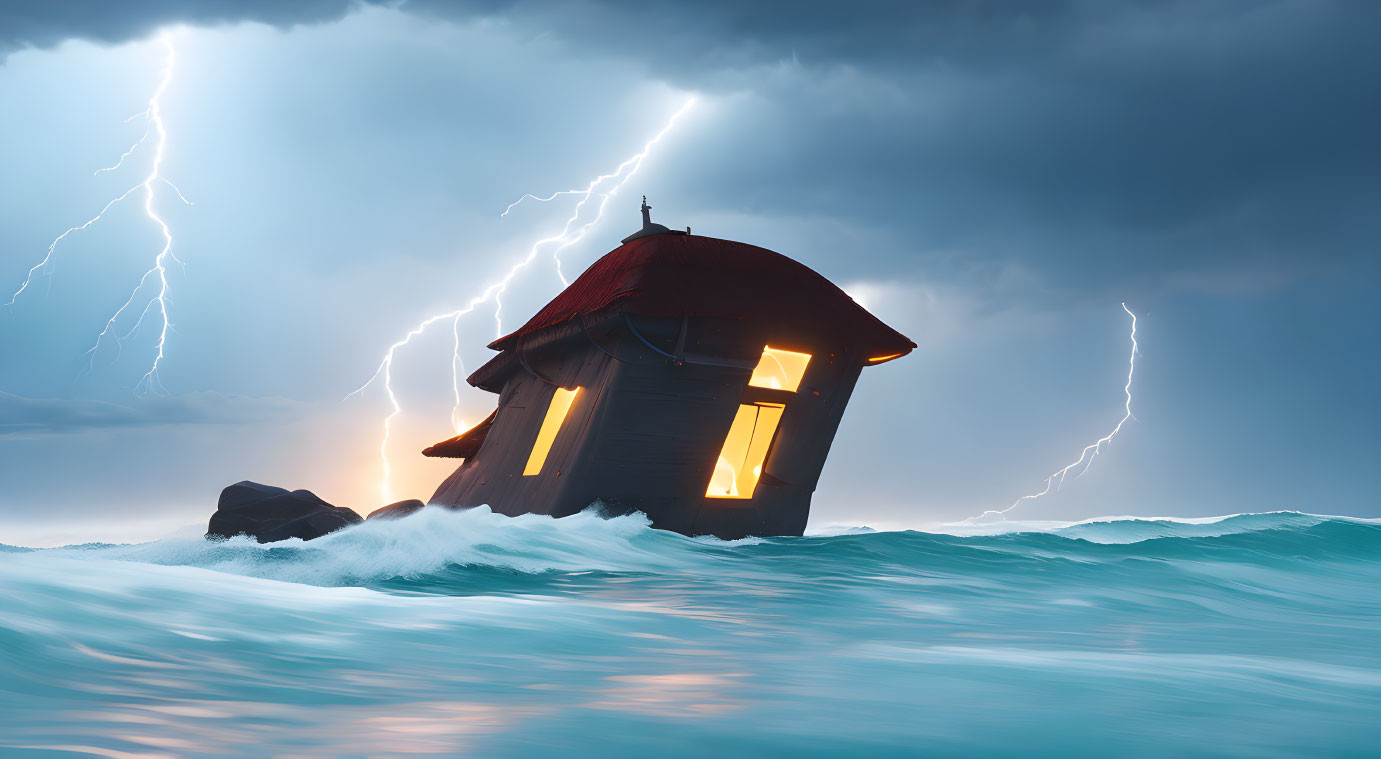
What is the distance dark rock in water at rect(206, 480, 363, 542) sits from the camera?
19236mm

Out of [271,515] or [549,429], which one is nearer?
[549,429]

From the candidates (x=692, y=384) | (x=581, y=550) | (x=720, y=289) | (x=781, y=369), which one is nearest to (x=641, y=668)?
(x=581, y=550)

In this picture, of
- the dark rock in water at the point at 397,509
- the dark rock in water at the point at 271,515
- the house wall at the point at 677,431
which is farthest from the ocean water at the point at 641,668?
the dark rock in water at the point at 397,509

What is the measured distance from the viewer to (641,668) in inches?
171

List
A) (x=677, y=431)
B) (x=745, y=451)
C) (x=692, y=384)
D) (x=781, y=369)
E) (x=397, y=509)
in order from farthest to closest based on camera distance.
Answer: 1. (x=397, y=509)
2. (x=745, y=451)
3. (x=781, y=369)
4. (x=677, y=431)
5. (x=692, y=384)

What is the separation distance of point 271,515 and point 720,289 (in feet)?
39.8

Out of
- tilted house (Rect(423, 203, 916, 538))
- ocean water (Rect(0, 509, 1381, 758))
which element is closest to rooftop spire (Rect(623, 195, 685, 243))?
tilted house (Rect(423, 203, 916, 538))

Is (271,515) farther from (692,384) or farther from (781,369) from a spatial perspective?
(781,369)


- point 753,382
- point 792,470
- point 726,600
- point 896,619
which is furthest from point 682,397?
point 896,619

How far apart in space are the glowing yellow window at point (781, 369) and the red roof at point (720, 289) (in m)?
0.77

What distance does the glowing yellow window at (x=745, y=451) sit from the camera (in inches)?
616

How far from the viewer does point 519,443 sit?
57.2 feet

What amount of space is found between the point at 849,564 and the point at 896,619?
4.78 metres

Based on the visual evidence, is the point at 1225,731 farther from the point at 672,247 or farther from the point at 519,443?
the point at 519,443
